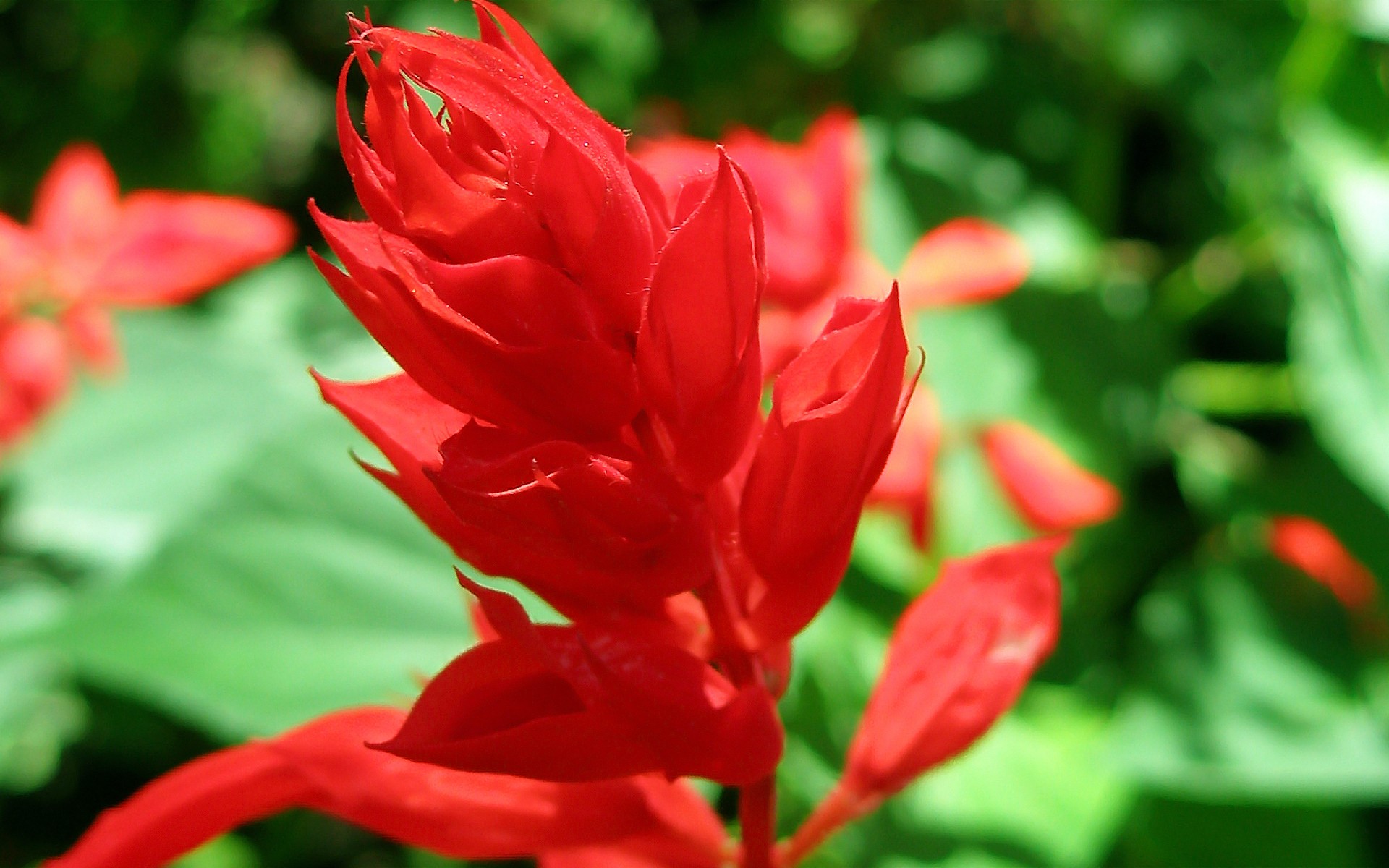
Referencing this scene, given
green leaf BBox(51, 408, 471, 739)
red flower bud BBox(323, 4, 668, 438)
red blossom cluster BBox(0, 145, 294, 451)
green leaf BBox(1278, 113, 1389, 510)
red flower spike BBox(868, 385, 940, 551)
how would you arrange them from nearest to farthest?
red flower bud BBox(323, 4, 668, 438), green leaf BBox(51, 408, 471, 739), red flower spike BBox(868, 385, 940, 551), green leaf BBox(1278, 113, 1389, 510), red blossom cluster BBox(0, 145, 294, 451)

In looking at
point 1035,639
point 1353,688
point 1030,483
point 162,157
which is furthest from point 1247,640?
point 162,157

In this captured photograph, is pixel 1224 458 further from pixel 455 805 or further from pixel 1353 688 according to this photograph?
pixel 455 805

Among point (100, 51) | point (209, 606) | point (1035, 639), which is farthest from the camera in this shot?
point (100, 51)

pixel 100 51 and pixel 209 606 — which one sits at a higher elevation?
pixel 209 606

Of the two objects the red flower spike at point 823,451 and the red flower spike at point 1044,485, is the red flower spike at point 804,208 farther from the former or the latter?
the red flower spike at point 823,451

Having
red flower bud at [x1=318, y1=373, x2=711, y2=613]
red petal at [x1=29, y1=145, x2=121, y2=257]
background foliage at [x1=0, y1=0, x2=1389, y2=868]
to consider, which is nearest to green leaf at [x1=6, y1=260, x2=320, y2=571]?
background foliage at [x1=0, y1=0, x2=1389, y2=868]

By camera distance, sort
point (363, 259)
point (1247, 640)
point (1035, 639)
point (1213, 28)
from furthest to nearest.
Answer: point (1213, 28)
point (1247, 640)
point (1035, 639)
point (363, 259)

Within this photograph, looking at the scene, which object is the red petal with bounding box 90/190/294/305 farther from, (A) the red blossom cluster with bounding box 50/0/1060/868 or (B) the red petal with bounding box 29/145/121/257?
(A) the red blossom cluster with bounding box 50/0/1060/868
